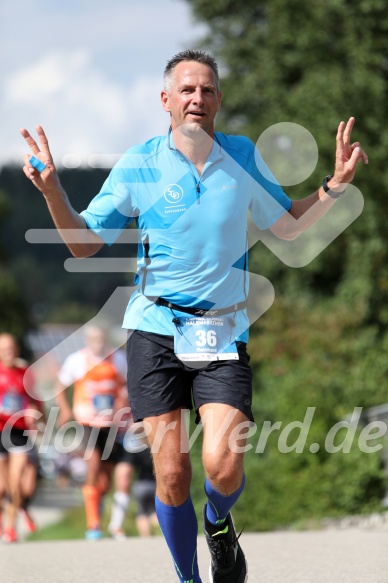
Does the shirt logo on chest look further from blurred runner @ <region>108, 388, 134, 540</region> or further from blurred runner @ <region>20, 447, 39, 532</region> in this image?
blurred runner @ <region>20, 447, 39, 532</region>

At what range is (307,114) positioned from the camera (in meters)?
23.4

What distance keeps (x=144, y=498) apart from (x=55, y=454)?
34.6 metres

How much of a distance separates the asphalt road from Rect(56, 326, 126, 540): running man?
1.60 m

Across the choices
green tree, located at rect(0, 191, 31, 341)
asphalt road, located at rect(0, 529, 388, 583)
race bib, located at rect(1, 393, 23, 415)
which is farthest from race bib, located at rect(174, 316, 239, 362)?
green tree, located at rect(0, 191, 31, 341)

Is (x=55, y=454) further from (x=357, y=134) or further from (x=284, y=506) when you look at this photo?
(x=284, y=506)

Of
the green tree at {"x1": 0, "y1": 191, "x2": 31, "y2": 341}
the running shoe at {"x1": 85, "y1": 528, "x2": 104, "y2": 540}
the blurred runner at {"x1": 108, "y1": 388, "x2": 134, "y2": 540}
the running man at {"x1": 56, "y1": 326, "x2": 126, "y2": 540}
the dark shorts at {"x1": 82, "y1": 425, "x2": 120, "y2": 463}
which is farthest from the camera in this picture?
the green tree at {"x1": 0, "y1": 191, "x2": 31, "y2": 341}

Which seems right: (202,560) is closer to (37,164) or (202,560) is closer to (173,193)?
(173,193)

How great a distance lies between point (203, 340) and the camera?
5449mm

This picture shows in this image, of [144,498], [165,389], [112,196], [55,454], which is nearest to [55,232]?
[112,196]

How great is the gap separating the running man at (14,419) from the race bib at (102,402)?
2.31 feet

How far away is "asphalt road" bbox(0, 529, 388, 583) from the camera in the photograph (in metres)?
7.18

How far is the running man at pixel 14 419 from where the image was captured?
1233 cm

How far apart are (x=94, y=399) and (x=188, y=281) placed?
6864 mm
